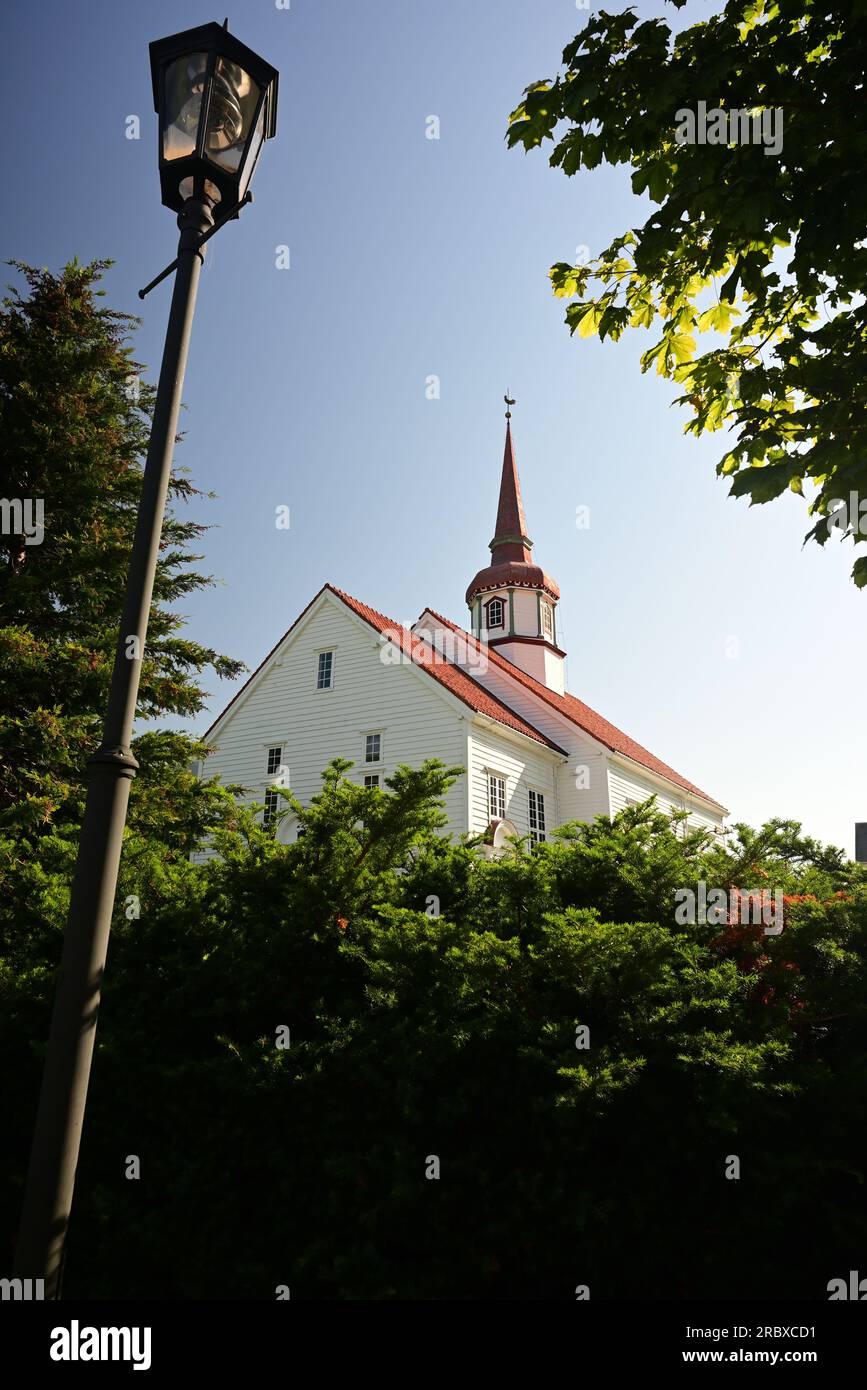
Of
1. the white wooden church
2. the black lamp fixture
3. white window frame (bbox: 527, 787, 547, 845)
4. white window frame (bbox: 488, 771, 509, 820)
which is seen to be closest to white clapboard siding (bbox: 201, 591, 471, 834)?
the white wooden church

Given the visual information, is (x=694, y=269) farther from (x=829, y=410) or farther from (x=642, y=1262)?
(x=642, y=1262)

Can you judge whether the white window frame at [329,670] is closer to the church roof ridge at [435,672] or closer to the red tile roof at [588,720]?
the church roof ridge at [435,672]

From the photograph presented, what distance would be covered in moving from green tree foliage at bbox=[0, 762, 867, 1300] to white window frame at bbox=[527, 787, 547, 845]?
61.7 ft

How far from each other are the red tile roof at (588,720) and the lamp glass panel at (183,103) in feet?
75.4

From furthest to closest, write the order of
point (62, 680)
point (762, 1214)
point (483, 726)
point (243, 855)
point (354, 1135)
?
1. point (483, 726)
2. point (62, 680)
3. point (243, 855)
4. point (354, 1135)
5. point (762, 1214)

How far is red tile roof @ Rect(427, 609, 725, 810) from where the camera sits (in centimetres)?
2773

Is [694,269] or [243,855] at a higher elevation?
[694,269]

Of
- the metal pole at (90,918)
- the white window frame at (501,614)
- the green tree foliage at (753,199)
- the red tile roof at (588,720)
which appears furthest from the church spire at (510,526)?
the metal pole at (90,918)

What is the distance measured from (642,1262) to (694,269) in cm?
556

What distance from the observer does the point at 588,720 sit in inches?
1239

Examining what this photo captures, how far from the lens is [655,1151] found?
3.43m

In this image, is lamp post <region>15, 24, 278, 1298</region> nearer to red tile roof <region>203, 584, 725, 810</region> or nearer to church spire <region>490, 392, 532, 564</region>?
red tile roof <region>203, 584, 725, 810</region>
